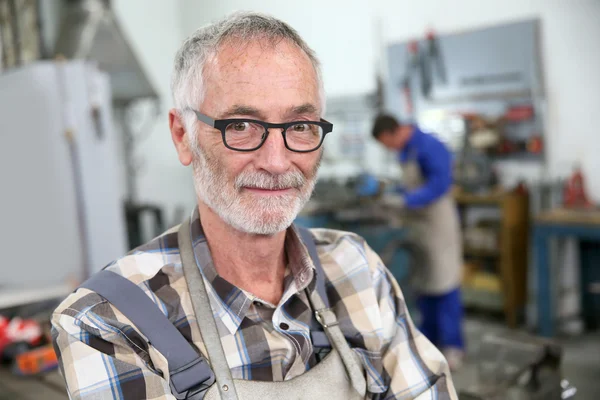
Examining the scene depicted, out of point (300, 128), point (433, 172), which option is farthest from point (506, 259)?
point (300, 128)

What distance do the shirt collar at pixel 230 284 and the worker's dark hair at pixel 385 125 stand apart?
2014mm

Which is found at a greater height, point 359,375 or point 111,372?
point 111,372

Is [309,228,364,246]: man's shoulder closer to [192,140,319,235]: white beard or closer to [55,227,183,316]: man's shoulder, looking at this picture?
[192,140,319,235]: white beard

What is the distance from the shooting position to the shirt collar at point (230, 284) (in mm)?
971

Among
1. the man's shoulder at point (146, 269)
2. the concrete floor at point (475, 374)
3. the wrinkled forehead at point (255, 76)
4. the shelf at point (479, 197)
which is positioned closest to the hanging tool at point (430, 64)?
the shelf at point (479, 197)

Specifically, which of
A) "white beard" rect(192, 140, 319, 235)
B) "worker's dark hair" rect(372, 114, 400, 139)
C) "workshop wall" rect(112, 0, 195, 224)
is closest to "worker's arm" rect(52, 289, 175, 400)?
"white beard" rect(192, 140, 319, 235)

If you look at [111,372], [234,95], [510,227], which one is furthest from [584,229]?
[111,372]

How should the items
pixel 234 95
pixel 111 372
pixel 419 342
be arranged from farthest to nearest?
pixel 419 342 → pixel 234 95 → pixel 111 372

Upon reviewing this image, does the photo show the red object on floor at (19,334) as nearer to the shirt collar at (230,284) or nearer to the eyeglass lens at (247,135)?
the shirt collar at (230,284)

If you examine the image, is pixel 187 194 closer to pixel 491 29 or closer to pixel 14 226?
pixel 14 226

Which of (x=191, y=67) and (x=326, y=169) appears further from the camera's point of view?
(x=326, y=169)

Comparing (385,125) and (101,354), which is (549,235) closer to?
(385,125)

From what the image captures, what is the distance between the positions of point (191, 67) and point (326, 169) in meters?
4.02

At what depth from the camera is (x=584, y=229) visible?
3.01 m
